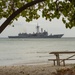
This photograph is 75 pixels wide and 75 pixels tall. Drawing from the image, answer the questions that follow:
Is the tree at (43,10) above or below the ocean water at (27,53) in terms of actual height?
above

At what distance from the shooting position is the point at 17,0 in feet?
42.9

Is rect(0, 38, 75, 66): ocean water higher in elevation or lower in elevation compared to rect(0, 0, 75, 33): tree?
lower

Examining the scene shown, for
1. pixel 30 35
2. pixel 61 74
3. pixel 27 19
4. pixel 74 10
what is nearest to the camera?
pixel 61 74

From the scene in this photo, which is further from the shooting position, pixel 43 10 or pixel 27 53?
pixel 27 53

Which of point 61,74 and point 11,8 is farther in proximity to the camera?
point 11,8

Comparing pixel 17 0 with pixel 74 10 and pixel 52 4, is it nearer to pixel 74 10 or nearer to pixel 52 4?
pixel 52 4

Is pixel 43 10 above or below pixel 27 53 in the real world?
above

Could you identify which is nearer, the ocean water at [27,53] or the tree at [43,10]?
the tree at [43,10]

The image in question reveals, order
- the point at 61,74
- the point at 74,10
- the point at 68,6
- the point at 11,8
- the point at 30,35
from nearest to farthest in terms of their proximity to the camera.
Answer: the point at 61,74
the point at 68,6
the point at 74,10
the point at 11,8
the point at 30,35

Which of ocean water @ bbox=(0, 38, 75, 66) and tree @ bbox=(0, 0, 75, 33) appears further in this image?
ocean water @ bbox=(0, 38, 75, 66)

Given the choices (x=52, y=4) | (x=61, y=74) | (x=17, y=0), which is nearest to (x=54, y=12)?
(x=52, y=4)

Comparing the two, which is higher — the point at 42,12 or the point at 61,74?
the point at 42,12

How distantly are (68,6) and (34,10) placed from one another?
9.33 ft

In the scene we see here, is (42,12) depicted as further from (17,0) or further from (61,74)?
(61,74)
